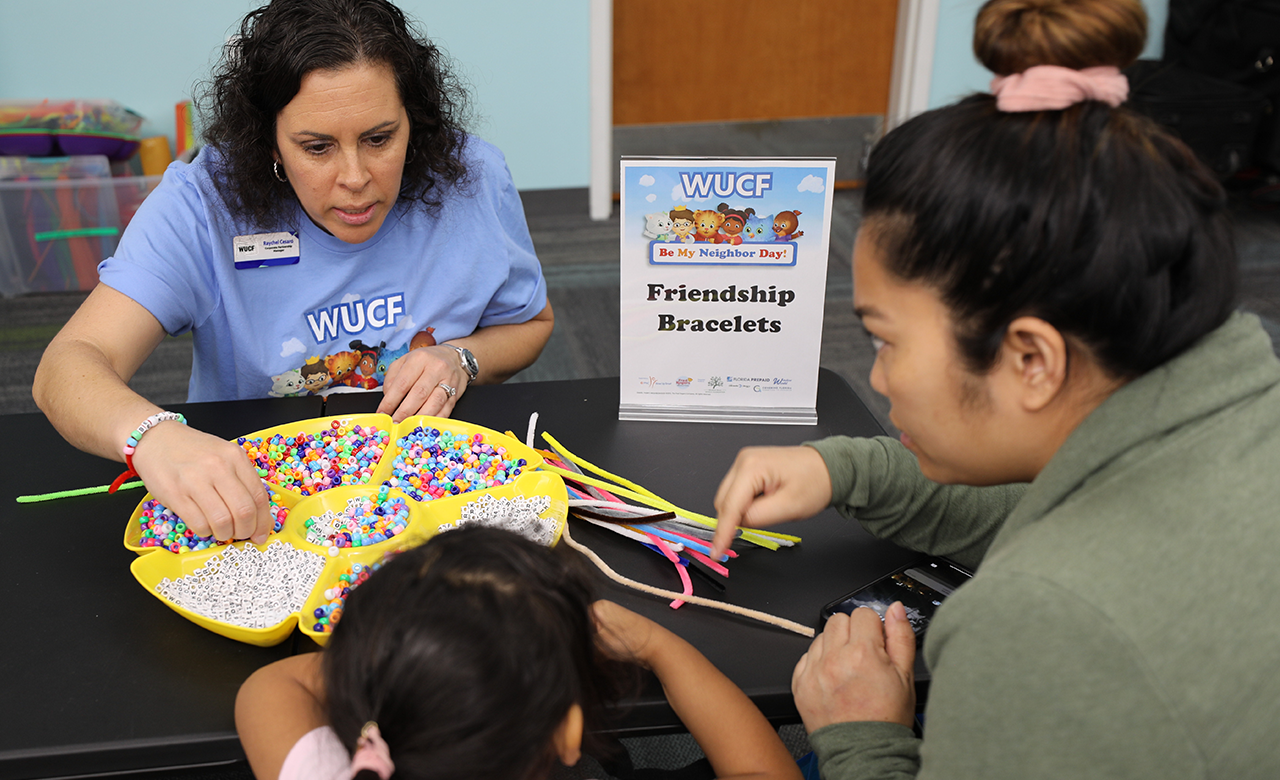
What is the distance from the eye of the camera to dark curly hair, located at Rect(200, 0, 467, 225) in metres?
1.26

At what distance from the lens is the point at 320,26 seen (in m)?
1.27

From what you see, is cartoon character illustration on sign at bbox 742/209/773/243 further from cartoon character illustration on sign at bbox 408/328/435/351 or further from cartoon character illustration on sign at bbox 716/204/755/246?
cartoon character illustration on sign at bbox 408/328/435/351

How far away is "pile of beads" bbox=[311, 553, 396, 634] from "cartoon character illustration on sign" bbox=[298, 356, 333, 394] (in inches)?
24.2

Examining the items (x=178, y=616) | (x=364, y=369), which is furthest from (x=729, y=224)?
(x=178, y=616)

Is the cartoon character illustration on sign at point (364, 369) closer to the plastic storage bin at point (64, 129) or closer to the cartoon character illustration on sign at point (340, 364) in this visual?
the cartoon character illustration on sign at point (340, 364)

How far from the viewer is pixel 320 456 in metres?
1.12

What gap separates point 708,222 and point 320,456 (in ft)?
1.86

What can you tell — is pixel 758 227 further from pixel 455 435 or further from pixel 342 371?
pixel 342 371

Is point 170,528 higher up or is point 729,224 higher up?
point 729,224

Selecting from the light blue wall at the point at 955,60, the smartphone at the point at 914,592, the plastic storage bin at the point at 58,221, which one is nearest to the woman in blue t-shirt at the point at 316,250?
the smartphone at the point at 914,592

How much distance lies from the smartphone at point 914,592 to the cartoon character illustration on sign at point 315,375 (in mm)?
921

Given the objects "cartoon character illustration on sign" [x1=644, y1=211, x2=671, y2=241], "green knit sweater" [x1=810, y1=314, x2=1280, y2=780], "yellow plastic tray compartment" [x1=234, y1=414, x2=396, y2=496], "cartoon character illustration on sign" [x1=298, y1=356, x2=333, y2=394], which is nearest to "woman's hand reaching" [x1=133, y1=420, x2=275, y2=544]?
"yellow plastic tray compartment" [x1=234, y1=414, x2=396, y2=496]

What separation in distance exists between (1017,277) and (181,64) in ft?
11.9

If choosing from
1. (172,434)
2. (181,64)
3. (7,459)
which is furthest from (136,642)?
(181,64)
